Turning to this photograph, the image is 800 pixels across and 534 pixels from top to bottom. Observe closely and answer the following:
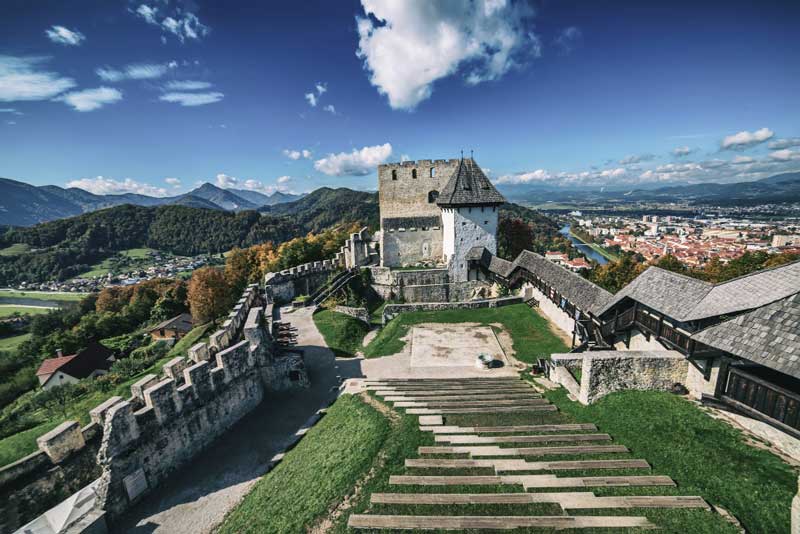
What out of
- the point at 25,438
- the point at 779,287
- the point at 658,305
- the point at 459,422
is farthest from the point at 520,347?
the point at 25,438

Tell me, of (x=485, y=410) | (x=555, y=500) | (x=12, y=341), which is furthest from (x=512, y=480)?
(x=12, y=341)

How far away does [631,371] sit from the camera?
10.6 meters

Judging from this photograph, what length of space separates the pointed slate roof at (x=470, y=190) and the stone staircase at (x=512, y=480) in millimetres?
18049

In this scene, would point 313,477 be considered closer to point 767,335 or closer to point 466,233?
point 767,335

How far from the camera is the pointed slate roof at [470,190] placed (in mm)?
25406

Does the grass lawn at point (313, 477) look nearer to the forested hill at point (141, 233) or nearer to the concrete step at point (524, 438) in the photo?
the concrete step at point (524, 438)

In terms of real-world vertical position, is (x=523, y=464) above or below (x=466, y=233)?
below

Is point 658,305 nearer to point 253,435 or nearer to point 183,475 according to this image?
point 253,435

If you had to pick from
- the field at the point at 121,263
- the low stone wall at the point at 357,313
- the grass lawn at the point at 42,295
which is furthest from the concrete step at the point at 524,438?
the field at the point at 121,263

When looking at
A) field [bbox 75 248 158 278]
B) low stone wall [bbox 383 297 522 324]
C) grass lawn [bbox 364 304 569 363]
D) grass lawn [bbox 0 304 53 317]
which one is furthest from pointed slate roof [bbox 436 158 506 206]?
field [bbox 75 248 158 278]

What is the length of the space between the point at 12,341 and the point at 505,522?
7764cm

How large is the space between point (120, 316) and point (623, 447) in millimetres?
57135

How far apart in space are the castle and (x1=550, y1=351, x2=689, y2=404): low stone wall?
15755mm

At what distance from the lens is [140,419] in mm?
9484
